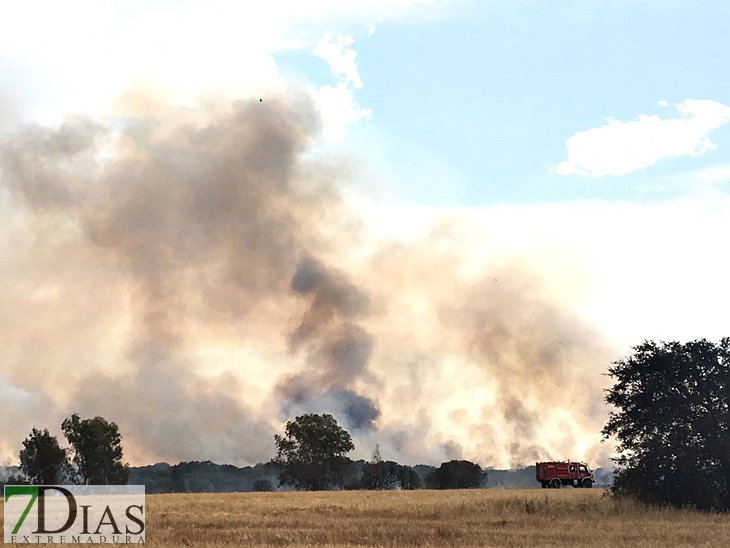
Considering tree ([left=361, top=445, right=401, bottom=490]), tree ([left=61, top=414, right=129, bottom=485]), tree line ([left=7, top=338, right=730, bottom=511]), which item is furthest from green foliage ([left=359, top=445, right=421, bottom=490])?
tree line ([left=7, top=338, right=730, bottom=511])

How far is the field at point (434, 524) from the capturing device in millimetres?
32188

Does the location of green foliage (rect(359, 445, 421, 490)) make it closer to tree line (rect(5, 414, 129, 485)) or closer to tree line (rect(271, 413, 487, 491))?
tree line (rect(271, 413, 487, 491))

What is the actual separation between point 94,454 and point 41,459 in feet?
23.4

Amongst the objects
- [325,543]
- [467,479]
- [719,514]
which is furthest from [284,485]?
[325,543]

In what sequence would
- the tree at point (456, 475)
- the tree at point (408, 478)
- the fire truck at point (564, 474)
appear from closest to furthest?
the fire truck at point (564, 474), the tree at point (456, 475), the tree at point (408, 478)

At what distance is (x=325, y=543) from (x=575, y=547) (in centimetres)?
893

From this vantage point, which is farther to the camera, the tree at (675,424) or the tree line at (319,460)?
the tree line at (319,460)

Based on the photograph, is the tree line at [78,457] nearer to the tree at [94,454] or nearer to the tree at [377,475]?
the tree at [94,454]

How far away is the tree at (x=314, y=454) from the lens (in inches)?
4980

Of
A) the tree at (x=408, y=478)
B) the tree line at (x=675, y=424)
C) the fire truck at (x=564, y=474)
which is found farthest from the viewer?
the tree at (x=408, y=478)

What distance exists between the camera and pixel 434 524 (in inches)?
1532

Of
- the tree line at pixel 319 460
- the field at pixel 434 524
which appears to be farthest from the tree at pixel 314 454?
the field at pixel 434 524

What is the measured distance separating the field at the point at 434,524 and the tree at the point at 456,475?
89.3 m

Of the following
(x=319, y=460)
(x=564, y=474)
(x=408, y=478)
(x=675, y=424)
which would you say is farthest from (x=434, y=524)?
(x=408, y=478)
